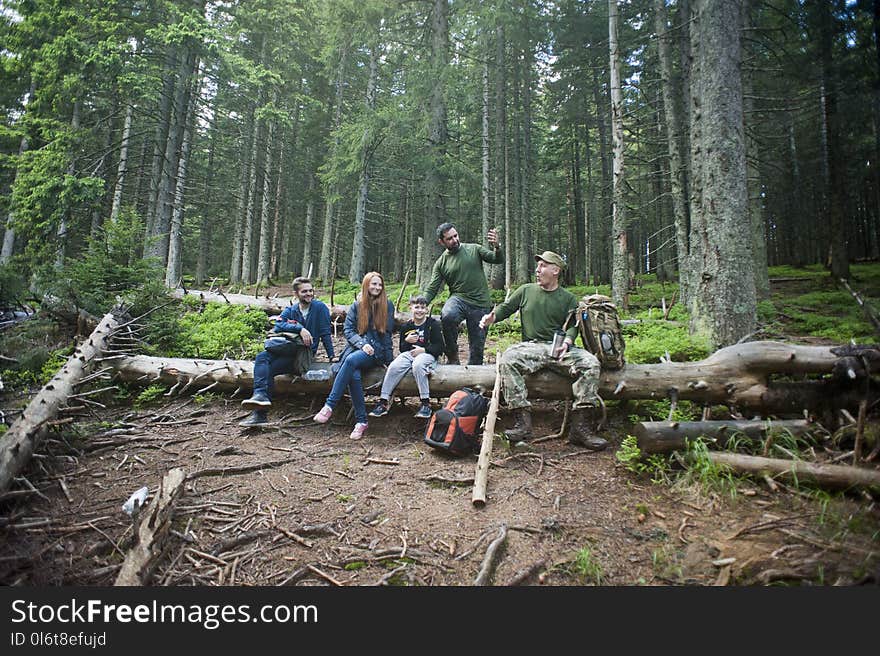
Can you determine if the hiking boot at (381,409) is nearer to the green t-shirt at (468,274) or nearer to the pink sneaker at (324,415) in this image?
the pink sneaker at (324,415)

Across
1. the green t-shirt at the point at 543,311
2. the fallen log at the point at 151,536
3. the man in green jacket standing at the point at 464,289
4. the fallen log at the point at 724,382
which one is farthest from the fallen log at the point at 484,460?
the fallen log at the point at 151,536

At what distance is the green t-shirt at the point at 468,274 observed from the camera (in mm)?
6438

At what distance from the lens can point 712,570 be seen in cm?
280

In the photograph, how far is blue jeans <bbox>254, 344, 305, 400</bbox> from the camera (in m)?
5.92

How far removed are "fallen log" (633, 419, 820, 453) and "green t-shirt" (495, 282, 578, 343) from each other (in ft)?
5.51

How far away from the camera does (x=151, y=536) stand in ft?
10.1

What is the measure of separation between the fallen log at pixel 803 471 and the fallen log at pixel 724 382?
1.15 meters

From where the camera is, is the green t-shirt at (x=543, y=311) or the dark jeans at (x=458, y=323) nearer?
the green t-shirt at (x=543, y=311)

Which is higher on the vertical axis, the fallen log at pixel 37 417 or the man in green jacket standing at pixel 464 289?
the man in green jacket standing at pixel 464 289

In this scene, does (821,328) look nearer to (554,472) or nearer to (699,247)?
(699,247)

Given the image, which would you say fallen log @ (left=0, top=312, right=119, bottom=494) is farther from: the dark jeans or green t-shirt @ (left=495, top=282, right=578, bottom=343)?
green t-shirt @ (left=495, top=282, right=578, bottom=343)

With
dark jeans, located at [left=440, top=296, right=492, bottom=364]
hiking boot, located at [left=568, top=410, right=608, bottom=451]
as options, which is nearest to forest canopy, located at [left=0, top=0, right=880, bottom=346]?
hiking boot, located at [left=568, top=410, right=608, bottom=451]

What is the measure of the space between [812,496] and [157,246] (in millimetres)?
17450

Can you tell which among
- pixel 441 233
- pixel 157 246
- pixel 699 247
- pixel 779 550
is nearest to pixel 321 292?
pixel 157 246
